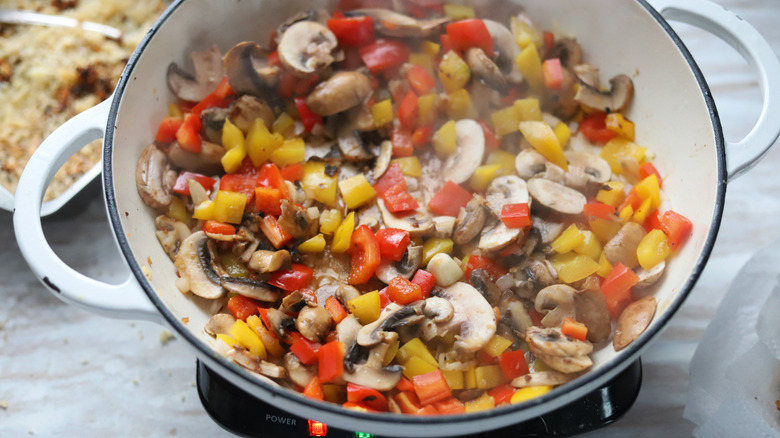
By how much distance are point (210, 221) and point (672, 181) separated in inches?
53.7

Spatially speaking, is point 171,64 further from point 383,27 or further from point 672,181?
point 672,181

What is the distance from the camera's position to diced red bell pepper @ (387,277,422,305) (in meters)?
1.70

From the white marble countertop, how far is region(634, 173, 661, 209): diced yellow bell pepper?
39 centimetres

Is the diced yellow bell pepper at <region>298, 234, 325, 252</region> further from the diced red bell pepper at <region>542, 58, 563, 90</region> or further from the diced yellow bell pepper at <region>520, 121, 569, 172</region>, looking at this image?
the diced red bell pepper at <region>542, 58, 563, 90</region>

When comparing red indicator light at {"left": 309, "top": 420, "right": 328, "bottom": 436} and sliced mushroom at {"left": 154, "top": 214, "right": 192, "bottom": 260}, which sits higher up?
sliced mushroom at {"left": 154, "top": 214, "right": 192, "bottom": 260}

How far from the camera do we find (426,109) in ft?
6.65

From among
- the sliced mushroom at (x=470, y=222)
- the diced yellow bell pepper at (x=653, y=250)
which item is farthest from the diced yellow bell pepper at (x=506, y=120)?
the diced yellow bell pepper at (x=653, y=250)

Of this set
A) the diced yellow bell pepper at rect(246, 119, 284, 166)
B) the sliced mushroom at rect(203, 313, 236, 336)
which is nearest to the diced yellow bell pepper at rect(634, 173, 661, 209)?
the diced yellow bell pepper at rect(246, 119, 284, 166)

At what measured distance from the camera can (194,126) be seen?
1.93m

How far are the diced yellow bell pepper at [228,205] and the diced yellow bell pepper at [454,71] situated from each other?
2.50 feet

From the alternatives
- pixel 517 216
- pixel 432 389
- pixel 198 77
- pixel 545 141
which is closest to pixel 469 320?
pixel 432 389

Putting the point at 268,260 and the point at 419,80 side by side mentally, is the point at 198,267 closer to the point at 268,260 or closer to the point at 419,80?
the point at 268,260

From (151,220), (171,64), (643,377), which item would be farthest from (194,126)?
(643,377)

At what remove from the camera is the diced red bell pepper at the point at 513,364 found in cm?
162
